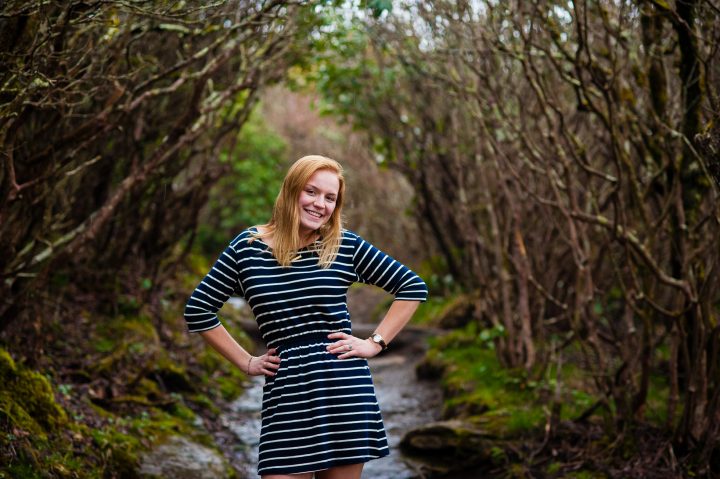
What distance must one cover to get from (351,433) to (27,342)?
3387mm

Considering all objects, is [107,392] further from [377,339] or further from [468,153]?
[468,153]

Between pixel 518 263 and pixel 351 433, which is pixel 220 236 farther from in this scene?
pixel 351 433

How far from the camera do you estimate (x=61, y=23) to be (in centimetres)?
397

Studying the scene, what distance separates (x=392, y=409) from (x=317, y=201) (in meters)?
5.45

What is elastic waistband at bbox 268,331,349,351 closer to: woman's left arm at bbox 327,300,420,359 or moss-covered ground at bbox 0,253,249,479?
woman's left arm at bbox 327,300,420,359

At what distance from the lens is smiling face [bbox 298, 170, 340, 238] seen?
10.2 feet

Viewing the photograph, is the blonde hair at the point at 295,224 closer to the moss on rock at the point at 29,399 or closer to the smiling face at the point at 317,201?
the smiling face at the point at 317,201

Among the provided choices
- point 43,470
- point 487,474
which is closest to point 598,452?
point 487,474

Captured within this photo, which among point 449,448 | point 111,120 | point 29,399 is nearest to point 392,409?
point 449,448

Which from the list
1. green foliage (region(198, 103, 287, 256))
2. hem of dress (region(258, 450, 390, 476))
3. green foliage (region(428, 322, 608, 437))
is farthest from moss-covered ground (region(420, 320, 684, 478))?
green foliage (region(198, 103, 287, 256))

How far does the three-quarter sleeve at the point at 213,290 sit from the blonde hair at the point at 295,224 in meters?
0.15

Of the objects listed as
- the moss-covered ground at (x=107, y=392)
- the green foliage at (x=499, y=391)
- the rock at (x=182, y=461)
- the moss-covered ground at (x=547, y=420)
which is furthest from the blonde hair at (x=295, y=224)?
the green foliage at (x=499, y=391)

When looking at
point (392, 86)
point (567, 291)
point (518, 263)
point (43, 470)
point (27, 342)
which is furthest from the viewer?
point (392, 86)

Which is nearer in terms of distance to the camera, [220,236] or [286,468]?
[286,468]
